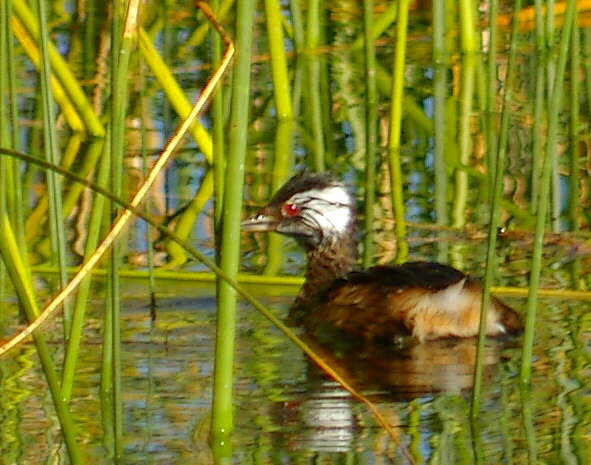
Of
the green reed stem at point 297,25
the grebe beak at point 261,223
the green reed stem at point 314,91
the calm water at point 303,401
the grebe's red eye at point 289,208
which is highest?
the green reed stem at point 297,25

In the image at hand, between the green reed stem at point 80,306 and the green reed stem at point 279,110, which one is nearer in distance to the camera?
the green reed stem at point 80,306

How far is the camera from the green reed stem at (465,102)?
30.3ft

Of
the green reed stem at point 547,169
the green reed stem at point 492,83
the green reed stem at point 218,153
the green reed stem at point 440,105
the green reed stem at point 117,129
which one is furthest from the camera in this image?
the green reed stem at point 440,105

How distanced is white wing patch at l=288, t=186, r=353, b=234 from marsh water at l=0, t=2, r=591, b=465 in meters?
0.21

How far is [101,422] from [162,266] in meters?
2.38

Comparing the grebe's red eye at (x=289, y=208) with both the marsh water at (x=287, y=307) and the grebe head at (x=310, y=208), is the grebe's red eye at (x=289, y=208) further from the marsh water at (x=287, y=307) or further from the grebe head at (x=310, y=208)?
the marsh water at (x=287, y=307)

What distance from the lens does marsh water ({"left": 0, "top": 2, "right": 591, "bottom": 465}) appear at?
5.54 metres

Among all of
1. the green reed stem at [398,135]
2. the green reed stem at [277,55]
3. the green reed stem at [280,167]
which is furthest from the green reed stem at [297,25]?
the green reed stem at [398,135]

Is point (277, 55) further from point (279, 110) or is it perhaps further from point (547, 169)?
point (547, 169)

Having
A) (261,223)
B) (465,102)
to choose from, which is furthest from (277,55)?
(465,102)

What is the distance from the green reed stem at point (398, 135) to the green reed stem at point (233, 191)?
139 inches

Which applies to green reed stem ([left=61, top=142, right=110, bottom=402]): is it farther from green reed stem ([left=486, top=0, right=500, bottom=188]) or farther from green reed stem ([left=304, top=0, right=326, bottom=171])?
green reed stem ([left=304, top=0, right=326, bottom=171])

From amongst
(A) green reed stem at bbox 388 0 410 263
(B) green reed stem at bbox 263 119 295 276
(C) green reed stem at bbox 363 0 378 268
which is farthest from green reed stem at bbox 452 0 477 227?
(B) green reed stem at bbox 263 119 295 276

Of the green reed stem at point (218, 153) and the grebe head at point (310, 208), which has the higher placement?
the green reed stem at point (218, 153)
